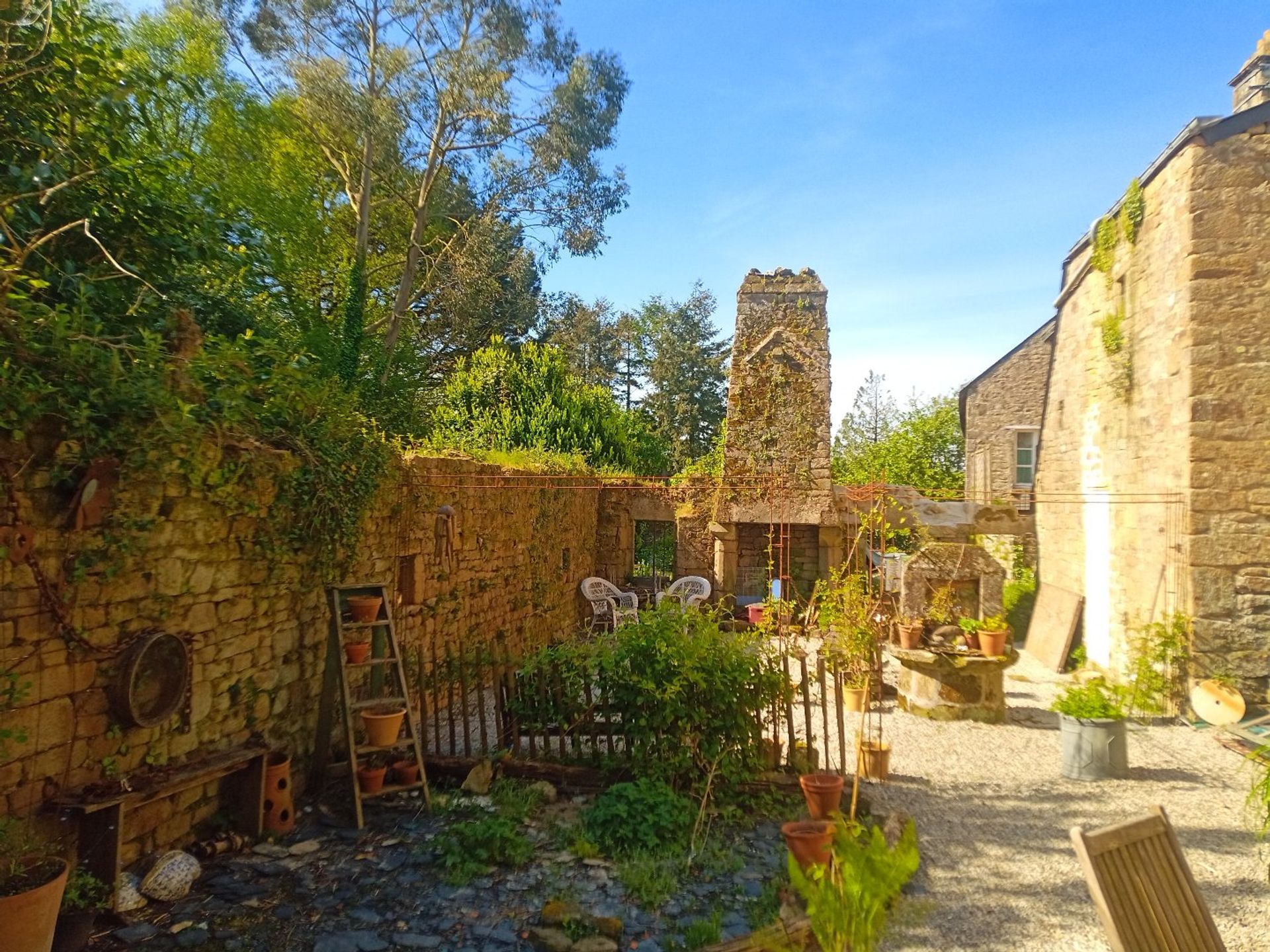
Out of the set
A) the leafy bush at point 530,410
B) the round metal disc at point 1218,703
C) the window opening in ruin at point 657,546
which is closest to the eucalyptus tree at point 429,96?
the leafy bush at point 530,410

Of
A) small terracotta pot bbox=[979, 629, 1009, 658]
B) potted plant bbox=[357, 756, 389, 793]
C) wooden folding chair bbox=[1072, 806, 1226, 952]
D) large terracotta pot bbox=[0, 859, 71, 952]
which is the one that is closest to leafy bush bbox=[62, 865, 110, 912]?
large terracotta pot bbox=[0, 859, 71, 952]

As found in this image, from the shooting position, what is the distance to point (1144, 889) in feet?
8.03

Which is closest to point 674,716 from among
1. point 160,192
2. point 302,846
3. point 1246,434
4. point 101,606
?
point 302,846

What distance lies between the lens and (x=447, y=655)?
604 cm

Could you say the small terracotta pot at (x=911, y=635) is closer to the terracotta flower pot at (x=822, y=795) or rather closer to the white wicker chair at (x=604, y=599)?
the terracotta flower pot at (x=822, y=795)

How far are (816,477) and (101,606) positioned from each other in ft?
33.6

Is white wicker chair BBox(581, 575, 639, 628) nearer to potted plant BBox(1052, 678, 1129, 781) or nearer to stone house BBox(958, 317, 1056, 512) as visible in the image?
potted plant BBox(1052, 678, 1129, 781)

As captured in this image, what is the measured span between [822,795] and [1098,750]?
284cm

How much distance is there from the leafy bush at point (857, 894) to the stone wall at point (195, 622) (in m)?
3.31

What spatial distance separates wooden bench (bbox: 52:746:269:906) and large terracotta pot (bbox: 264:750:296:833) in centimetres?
5

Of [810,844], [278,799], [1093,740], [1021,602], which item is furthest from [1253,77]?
[278,799]

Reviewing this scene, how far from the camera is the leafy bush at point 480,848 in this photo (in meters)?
4.38

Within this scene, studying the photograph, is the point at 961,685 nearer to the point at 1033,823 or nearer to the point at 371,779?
the point at 1033,823

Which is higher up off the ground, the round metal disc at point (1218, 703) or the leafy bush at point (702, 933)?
the round metal disc at point (1218, 703)
